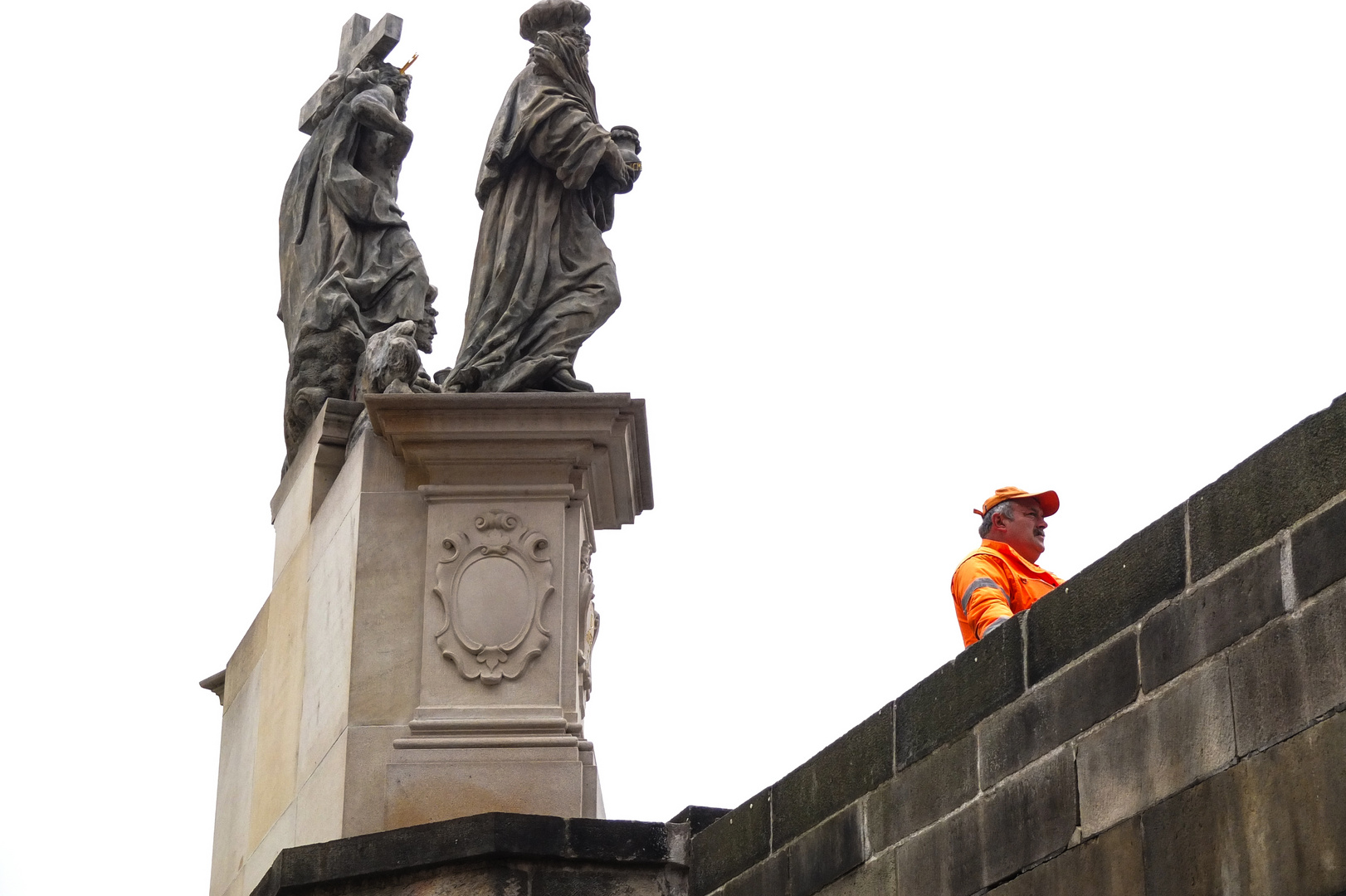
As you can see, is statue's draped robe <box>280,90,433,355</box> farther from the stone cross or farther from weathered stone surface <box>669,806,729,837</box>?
weathered stone surface <box>669,806,729,837</box>

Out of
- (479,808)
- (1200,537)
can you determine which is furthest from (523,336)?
(1200,537)

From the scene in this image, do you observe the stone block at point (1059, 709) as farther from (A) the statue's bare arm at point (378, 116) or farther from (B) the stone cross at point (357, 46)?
(B) the stone cross at point (357, 46)

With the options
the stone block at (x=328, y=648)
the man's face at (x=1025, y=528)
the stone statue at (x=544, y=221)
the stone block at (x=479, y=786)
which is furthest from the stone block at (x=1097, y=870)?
the stone statue at (x=544, y=221)

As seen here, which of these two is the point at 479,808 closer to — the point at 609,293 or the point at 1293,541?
the point at 609,293

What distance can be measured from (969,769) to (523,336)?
3.67 m

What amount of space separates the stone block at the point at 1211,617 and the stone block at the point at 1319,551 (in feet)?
0.24

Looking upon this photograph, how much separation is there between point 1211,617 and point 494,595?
4.02 m

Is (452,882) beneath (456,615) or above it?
beneath

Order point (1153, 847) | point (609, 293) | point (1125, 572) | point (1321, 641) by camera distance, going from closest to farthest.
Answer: point (1321, 641) → point (1153, 847) → point (1125, 572) → point (609, 293)

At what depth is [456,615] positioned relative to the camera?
8.30m

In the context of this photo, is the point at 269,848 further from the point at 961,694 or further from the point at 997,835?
the point at 997,835

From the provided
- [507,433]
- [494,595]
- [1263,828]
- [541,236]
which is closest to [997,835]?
[1263,828]

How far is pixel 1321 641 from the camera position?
4.29 m

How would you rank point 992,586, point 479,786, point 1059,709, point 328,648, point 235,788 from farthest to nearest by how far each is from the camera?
point 235,788 < point 328,648 < point 479,786 < point 992,586 < point 1059,709
